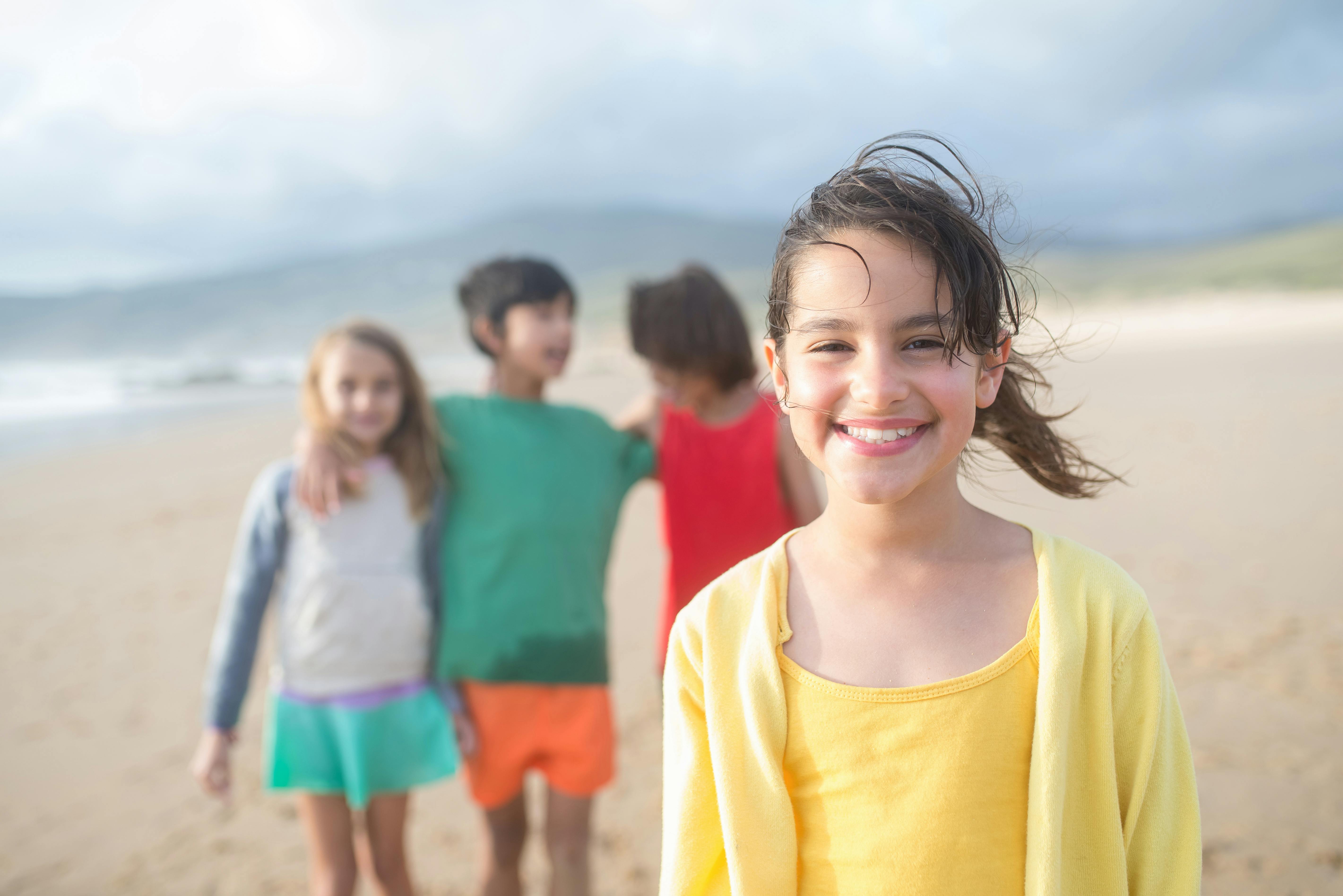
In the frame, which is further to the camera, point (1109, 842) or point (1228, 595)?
point (1228, 595)

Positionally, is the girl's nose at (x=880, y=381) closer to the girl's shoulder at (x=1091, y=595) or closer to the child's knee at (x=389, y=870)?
the girl's shoulder at (x=1091, y=595)

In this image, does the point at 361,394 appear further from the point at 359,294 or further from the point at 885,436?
the point at 359,294

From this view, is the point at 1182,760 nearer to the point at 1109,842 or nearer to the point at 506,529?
the point at 1109,842

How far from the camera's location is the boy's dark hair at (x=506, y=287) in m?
2.71

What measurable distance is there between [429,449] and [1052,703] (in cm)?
195

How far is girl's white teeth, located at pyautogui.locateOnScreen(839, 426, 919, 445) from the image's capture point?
1204 millimetres

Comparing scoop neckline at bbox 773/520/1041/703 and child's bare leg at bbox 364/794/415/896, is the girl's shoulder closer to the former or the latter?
scoop neckline at bbox 773/520/1041/703

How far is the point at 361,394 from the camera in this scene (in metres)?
2.64

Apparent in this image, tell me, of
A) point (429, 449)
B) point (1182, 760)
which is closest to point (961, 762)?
point (1182, 760)

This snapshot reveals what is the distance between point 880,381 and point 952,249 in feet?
0.76

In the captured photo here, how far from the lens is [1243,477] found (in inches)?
290

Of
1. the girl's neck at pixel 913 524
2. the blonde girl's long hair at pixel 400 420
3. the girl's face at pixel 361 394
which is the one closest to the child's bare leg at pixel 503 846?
the blonde girl's long hair at pixel 400 420

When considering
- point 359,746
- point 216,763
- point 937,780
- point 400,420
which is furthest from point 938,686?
point 216,763

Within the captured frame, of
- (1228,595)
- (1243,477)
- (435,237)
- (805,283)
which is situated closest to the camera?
(805,283)
